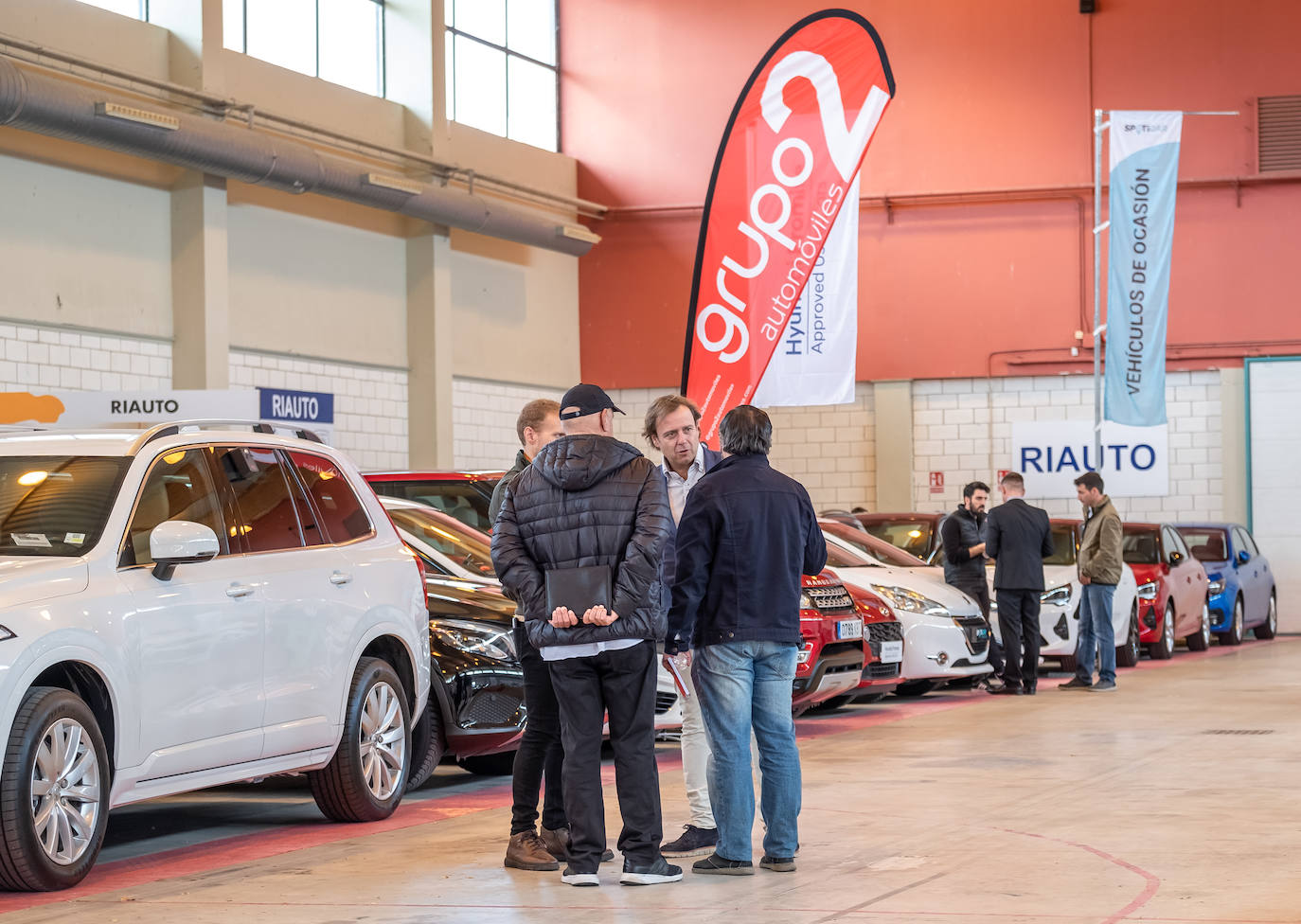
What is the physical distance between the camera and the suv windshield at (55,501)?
659 cm

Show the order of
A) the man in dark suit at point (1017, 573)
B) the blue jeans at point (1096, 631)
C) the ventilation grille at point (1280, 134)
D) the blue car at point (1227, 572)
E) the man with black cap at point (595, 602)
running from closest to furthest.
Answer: the man with black cap at point (595, 602)
the man in dark suit at point (1017, 573)
the blue jeans at point (1096, 631)
the blue car at point (1227, 572)
the ventilation grille at point (1280, 134)

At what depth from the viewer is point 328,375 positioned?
835 inches

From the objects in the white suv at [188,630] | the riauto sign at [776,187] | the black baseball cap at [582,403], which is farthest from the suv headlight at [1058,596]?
the black baseball cap at [582,403]

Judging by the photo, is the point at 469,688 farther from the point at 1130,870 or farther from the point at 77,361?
the point at 77,361

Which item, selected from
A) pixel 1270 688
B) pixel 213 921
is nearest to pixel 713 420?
pixel 1270 688

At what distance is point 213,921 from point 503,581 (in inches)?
58.8

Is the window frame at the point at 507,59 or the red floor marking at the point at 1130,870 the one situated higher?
the window frame at the point at 507,59

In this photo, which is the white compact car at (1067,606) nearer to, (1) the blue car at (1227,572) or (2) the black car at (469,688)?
(1) the blue car at (1227,572)

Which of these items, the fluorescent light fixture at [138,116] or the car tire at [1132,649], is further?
the car tire at [1132,649]

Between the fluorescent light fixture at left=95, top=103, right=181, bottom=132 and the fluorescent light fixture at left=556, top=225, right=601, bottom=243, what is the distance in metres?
7.31

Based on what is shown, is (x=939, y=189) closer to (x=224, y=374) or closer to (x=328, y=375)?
(x=328, y=375)

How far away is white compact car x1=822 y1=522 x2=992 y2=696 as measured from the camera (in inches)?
528

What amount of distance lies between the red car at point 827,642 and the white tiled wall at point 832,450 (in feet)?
42.5

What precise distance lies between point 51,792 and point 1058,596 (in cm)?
1239
